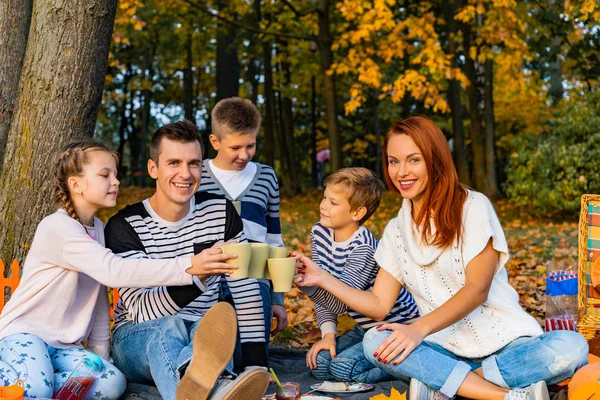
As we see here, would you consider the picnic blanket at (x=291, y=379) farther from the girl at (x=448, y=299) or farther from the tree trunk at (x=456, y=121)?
the tree trunk at (x=456, y=121)

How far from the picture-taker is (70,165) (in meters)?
3.58

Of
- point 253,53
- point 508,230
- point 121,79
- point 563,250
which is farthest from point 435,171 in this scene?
point 121,79

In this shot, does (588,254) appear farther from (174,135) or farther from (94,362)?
(94,362)

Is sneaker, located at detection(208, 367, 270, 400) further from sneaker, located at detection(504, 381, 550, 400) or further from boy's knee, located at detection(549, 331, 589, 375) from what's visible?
boy's knee, located at detection(549, 331, 589, 375)

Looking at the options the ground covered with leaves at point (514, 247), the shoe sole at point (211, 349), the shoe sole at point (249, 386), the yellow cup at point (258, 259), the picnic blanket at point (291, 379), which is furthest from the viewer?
the ground covered with leaves at point (514, 247)

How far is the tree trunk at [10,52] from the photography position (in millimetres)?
4762

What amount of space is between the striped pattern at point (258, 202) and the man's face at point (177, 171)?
664 millimetres

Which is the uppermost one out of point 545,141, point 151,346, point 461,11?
point 461,11

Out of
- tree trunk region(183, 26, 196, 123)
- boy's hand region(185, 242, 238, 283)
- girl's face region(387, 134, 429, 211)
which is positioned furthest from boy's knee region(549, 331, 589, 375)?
tree trunk region(183, 26, 196, 123)

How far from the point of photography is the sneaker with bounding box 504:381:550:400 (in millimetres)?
3076

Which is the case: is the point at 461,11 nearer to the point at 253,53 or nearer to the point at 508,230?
the point at 508,230

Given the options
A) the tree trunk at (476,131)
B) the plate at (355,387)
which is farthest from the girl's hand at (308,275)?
the tree trunk at (476,131)

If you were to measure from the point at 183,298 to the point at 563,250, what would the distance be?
21.0 ft

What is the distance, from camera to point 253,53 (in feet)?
65.7
